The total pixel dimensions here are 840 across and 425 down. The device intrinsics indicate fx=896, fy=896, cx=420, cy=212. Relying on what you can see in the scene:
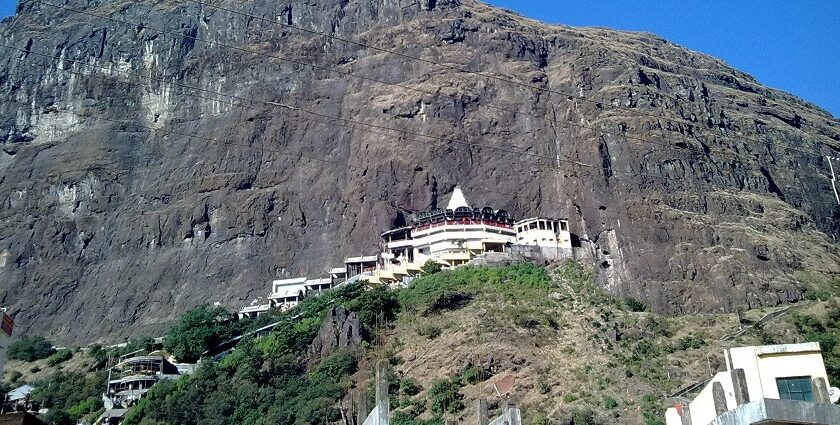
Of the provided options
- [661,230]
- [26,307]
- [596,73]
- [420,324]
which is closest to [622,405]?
[420,324]

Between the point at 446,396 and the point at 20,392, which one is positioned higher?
the point at 20,392

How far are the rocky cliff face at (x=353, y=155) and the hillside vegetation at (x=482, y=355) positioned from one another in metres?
8.67

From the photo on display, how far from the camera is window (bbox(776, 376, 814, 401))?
2270cm

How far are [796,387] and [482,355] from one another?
37.0 meters

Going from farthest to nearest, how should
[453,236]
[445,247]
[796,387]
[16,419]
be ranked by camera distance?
[453,236], [445,247], [796,387], [16,419]

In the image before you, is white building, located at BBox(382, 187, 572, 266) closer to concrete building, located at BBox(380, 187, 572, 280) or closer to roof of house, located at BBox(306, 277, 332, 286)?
concrete building, located at BBox(380, 187, 572, 280)

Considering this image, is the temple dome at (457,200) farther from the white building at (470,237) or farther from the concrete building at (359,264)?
the concrete building at (359,264)

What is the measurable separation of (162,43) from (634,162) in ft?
203

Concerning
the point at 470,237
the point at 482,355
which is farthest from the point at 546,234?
the point at 482,355

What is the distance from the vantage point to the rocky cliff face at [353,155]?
84438 mm

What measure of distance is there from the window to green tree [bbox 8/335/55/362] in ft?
258

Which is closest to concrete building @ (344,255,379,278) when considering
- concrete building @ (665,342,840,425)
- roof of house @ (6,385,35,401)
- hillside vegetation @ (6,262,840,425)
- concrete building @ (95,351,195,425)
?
hillside vegetation @ (6,262,840,425)

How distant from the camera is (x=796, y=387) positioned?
22.8 metres

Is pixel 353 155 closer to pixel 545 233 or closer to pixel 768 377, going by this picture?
pixel 545 233
